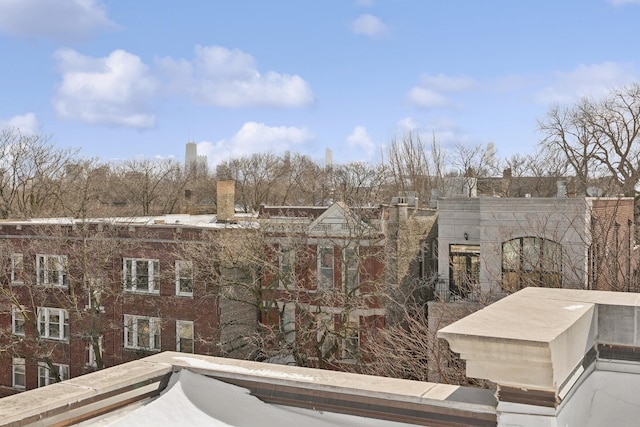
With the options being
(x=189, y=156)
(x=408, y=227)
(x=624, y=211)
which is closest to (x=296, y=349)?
(x=408, y=227)

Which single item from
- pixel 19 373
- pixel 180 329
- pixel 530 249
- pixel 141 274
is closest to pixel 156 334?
pixel 180 329

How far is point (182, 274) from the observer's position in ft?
Answer: 80.2

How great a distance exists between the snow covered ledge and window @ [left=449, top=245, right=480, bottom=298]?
670 inches

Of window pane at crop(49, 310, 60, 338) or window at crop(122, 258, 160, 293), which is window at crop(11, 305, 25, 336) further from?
window at crop(122, 258, 160, 293)

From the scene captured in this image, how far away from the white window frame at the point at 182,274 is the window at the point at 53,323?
228 inches

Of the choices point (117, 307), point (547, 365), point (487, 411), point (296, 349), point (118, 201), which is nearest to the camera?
point (547, 365)

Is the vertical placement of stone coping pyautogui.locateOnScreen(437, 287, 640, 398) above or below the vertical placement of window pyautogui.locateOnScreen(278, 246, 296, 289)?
above

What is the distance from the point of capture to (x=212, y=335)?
79.8ft

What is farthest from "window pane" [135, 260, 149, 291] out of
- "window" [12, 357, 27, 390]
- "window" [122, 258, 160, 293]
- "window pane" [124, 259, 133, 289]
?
"window" [12, 357, 27, 390]

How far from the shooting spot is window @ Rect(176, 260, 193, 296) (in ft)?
79.8

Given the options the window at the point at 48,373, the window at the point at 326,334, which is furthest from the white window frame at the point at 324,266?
the window at the point at 48,373

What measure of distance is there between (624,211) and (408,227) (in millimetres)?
8009

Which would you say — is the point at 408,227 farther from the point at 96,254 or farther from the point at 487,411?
the point at 487,411

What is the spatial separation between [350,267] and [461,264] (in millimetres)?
4684
